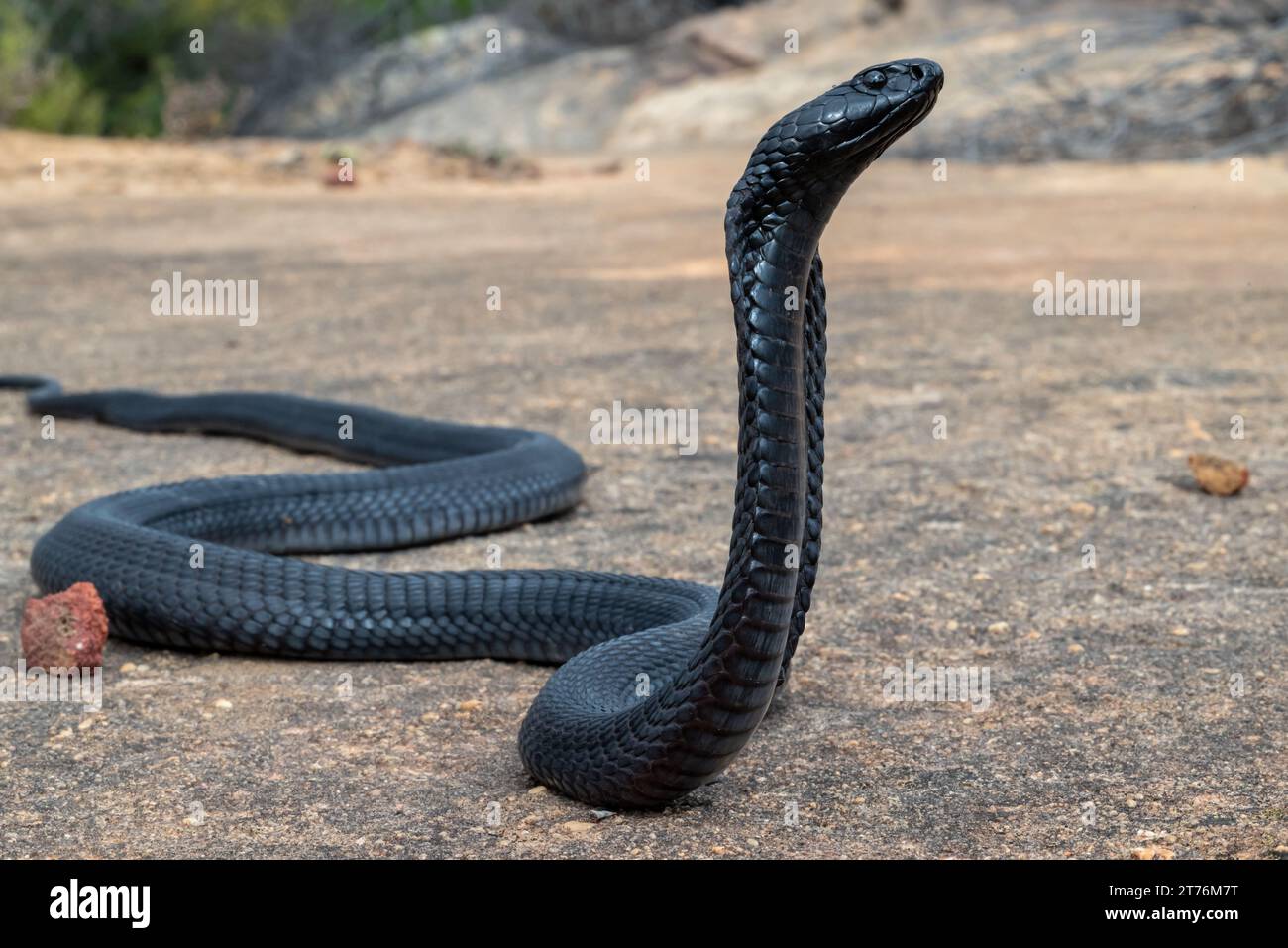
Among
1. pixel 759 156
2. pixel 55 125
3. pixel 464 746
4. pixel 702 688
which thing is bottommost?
pixel 464 746

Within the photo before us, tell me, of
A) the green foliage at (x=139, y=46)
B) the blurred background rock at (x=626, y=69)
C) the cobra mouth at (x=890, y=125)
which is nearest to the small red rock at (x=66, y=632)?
the cobra mouth at (x=890, y=125)

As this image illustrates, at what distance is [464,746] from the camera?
3727 mm

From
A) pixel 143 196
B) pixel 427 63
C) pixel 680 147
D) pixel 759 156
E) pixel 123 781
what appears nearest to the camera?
pixel 759 156

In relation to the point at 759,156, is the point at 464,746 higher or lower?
lower

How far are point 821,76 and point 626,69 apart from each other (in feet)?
16.6

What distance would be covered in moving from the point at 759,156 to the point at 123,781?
197 centimetres

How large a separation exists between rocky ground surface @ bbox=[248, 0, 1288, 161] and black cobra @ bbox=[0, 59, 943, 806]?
10094 mm

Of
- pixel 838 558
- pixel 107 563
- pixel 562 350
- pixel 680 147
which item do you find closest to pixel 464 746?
pixel 107 563

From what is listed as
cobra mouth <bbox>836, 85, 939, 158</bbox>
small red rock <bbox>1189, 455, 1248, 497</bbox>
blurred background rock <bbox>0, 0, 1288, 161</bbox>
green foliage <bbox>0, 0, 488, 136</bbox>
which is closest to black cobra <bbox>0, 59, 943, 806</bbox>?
cobra mouth <bbox>836, 85, 939, 158</bbox>

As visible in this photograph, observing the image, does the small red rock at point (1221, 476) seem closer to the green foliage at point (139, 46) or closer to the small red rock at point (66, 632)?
the small red rock at point (66, 632)

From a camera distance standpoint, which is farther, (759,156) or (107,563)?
(107,563)

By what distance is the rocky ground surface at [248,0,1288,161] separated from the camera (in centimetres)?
1919

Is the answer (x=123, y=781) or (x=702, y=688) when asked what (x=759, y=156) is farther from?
(x=123, y=781)

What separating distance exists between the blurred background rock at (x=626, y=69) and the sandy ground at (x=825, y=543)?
6431 millimetres
